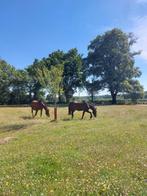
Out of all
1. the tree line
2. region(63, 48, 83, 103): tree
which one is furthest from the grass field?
region(63, 48, 83, 103): tree

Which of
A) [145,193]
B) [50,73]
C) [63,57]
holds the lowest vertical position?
[145,193]

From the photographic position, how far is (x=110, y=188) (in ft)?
28.9

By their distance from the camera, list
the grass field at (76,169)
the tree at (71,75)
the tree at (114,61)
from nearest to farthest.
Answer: the grass field at (76,169) < the tree at (114,61) < the tree at (71,75)

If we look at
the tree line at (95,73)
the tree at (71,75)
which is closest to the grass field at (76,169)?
the tree line at (95,73)

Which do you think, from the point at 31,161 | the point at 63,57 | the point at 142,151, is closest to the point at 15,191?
the point at 31,161

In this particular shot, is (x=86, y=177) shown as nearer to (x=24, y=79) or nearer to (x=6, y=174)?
(x=6, y=174)

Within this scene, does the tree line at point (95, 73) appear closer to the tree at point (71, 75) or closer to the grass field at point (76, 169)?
the tree at point (71, 75)

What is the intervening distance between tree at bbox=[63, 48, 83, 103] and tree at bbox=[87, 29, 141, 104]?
5.68 m

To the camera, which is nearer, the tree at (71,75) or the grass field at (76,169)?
the grass field at (76,169)

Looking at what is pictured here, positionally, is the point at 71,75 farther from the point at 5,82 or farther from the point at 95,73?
the point at 5,82

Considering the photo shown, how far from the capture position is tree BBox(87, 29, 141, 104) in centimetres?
8325

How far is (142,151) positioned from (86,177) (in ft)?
16.9

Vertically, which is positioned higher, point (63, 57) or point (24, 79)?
point (63, 57)

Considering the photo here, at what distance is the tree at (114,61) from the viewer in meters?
83.2
